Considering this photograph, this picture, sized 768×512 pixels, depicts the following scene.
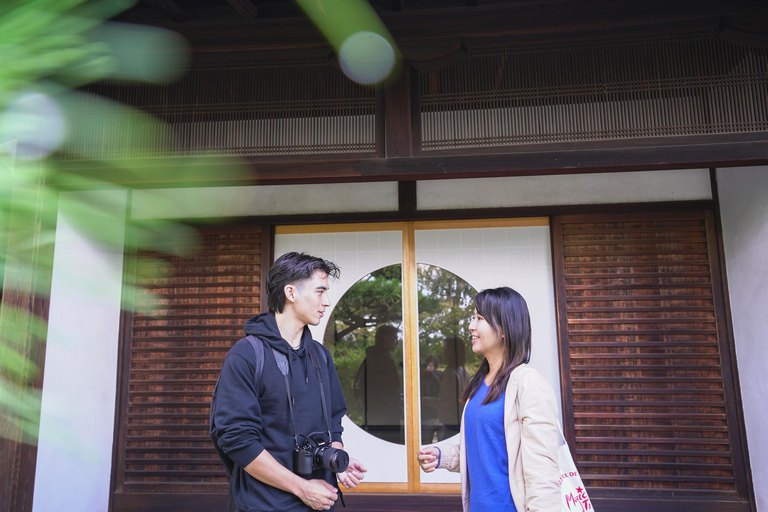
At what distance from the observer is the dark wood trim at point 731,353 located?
3.45m

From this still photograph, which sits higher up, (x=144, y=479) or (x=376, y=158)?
(x=376, y=158)

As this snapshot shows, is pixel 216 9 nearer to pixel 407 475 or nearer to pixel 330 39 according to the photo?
pixel 330 39

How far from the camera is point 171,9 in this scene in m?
3.11

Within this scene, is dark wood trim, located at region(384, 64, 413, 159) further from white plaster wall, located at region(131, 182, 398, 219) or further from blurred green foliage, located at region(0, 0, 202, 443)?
blurred green foliage, located at region(0, 0, 202, 443)

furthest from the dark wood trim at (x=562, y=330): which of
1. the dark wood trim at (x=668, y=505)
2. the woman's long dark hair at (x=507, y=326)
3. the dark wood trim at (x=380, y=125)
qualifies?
the woman's long dark hair at (x=507, y=326)

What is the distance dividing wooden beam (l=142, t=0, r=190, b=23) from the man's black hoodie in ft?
7.26

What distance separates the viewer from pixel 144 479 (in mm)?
3832

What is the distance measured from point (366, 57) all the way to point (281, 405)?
2.23 metres

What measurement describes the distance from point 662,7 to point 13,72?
3.23m

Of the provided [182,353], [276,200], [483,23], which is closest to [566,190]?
[483,23]

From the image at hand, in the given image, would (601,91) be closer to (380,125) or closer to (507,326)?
(380,125)

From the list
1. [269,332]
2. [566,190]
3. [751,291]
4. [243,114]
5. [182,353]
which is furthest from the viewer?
[182,353]

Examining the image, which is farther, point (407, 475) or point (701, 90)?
point (407, 475)

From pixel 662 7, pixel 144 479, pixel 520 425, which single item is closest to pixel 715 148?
pixel 662 7
